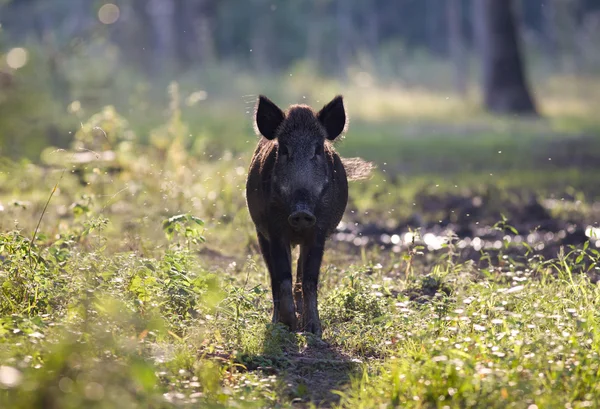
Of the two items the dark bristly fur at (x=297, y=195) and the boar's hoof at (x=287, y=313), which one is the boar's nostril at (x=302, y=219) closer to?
the dark bristly fur at (x=297, y=195)

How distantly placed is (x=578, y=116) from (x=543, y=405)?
67.3 feet

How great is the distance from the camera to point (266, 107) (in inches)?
283

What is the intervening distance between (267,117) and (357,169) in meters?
1.26

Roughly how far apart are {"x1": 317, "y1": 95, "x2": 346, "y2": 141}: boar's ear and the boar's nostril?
1.02 meters

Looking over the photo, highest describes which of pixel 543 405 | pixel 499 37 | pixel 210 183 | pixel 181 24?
pixel 181 24

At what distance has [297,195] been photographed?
6.62 m

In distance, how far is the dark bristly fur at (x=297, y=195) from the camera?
670 cm

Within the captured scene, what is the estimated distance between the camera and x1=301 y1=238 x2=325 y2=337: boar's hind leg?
21.7 ft

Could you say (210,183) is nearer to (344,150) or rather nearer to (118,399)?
(344,150)

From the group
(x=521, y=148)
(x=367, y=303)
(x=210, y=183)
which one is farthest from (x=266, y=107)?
(x=521, y=148)

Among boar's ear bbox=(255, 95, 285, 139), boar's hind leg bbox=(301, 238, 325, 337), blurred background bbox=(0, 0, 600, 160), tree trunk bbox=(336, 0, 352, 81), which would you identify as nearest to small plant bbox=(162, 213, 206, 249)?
boar's hind leg bbox=(301, 238, 325, 337)

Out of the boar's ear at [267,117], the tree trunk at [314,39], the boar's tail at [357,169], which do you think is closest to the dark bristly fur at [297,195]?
the boar's ear at [267,117]

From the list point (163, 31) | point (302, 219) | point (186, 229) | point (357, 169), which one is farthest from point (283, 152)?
point (163, 31)

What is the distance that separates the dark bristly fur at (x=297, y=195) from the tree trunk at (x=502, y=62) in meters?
18.0
